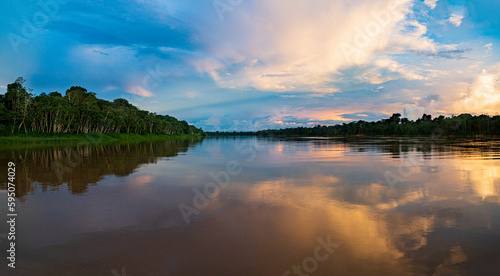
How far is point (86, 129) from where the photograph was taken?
75.5 metres

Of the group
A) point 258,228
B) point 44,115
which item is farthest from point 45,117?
point 258,228

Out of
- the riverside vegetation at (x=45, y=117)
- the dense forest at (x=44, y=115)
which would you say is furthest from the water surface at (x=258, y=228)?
the dense forest at (x=44, y=115)

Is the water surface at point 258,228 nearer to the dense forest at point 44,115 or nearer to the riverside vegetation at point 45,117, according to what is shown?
the riverside vegetation at point 45,117

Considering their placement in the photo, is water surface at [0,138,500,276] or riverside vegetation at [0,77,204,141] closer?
water surface at [0,138,500,276]

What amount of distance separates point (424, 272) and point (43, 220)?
10034mm

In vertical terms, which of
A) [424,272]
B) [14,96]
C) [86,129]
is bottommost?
[424,272]

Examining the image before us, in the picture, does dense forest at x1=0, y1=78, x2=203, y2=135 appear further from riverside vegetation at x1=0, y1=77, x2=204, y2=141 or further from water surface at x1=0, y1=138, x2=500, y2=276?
water surface at x1=0, y1=138, x2=500, y2=276

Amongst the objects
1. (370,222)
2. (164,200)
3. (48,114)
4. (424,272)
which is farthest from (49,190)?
(48,114)

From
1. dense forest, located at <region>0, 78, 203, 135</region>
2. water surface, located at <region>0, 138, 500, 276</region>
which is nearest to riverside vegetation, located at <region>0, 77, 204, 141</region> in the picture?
dense forest, located at <region>0, 78, 203, 135</region>

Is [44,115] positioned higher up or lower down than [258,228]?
higher up

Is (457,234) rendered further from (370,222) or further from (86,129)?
(86,129)

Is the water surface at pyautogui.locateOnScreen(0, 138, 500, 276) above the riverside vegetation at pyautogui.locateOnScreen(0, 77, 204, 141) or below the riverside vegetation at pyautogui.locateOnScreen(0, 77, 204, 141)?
below

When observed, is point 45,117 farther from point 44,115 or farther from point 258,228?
point 258,228

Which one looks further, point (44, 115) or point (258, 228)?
point (44, 115)
